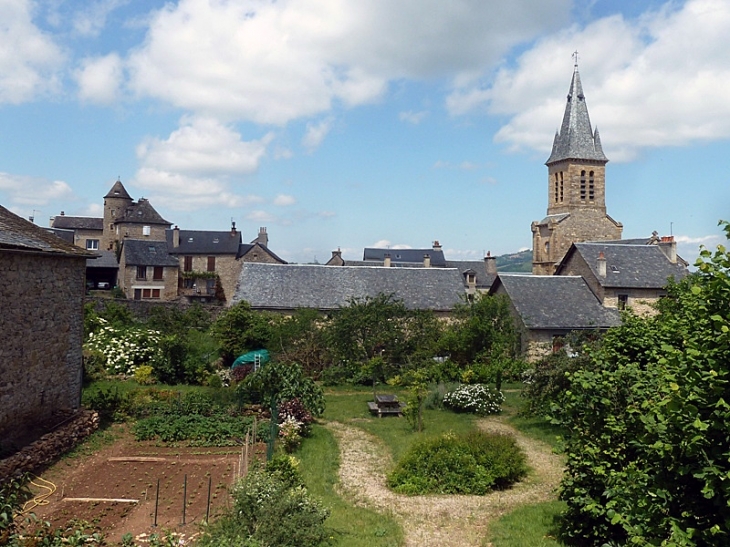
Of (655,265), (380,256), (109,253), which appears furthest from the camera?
(380,256)

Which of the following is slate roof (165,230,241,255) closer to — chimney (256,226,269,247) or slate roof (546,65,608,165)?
chimney (256,226,269,247)

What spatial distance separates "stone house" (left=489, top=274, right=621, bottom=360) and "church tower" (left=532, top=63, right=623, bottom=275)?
1622 cm

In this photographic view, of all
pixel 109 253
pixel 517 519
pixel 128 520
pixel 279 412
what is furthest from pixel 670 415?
pixel 109 253

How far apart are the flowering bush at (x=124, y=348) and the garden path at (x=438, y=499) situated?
37.4 ft

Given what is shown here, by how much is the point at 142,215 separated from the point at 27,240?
49188 mm

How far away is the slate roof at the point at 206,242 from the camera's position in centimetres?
5162

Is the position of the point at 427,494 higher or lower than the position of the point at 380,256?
lower

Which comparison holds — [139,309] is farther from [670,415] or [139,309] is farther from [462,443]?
[670,415]

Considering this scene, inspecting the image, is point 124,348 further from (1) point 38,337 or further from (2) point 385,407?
(2) point 385,407

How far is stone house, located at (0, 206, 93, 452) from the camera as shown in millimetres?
11992

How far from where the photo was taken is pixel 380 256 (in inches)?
2601

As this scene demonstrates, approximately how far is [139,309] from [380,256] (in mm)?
37331

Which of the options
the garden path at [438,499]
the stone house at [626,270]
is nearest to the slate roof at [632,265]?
the stone house at [626,270]

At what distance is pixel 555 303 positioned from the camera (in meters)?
28.2
